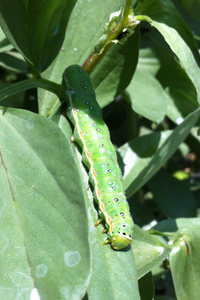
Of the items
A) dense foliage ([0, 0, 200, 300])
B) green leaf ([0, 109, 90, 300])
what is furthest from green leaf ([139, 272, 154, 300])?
green leaf ([0, 109, 90, 300])

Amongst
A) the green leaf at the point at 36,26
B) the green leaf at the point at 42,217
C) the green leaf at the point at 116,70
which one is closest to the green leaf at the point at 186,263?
the green leaf at the point at 42,217

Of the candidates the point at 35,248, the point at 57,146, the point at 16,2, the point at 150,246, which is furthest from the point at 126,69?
the point at 35,248

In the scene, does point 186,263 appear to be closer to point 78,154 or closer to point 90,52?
point 78,154

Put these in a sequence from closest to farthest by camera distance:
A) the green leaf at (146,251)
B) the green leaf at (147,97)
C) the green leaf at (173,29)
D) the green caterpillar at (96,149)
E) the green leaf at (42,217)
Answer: the green leaf at (42,217) < the green leaf at (173,29) < the green leaf at (146,251) < the green caterpillar at (96,149) < the green leaf at (147,97)

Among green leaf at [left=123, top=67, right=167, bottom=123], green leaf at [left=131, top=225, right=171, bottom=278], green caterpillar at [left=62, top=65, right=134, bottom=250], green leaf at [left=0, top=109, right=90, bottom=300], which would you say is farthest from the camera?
green leaf at [left=123, top=67, right=167, bottom=123]

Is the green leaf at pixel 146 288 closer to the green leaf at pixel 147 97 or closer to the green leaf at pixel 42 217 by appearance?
the green leaf at pixel 42 217

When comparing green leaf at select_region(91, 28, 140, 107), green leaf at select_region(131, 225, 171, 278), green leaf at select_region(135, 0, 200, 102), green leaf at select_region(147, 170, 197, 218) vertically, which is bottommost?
A: green leaf at select_region(147, 170, 197, 218)

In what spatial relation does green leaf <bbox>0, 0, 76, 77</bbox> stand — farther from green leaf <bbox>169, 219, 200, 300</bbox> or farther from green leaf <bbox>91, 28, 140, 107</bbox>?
green leaf <bbox>169, 219, 200, 300</bbox>
